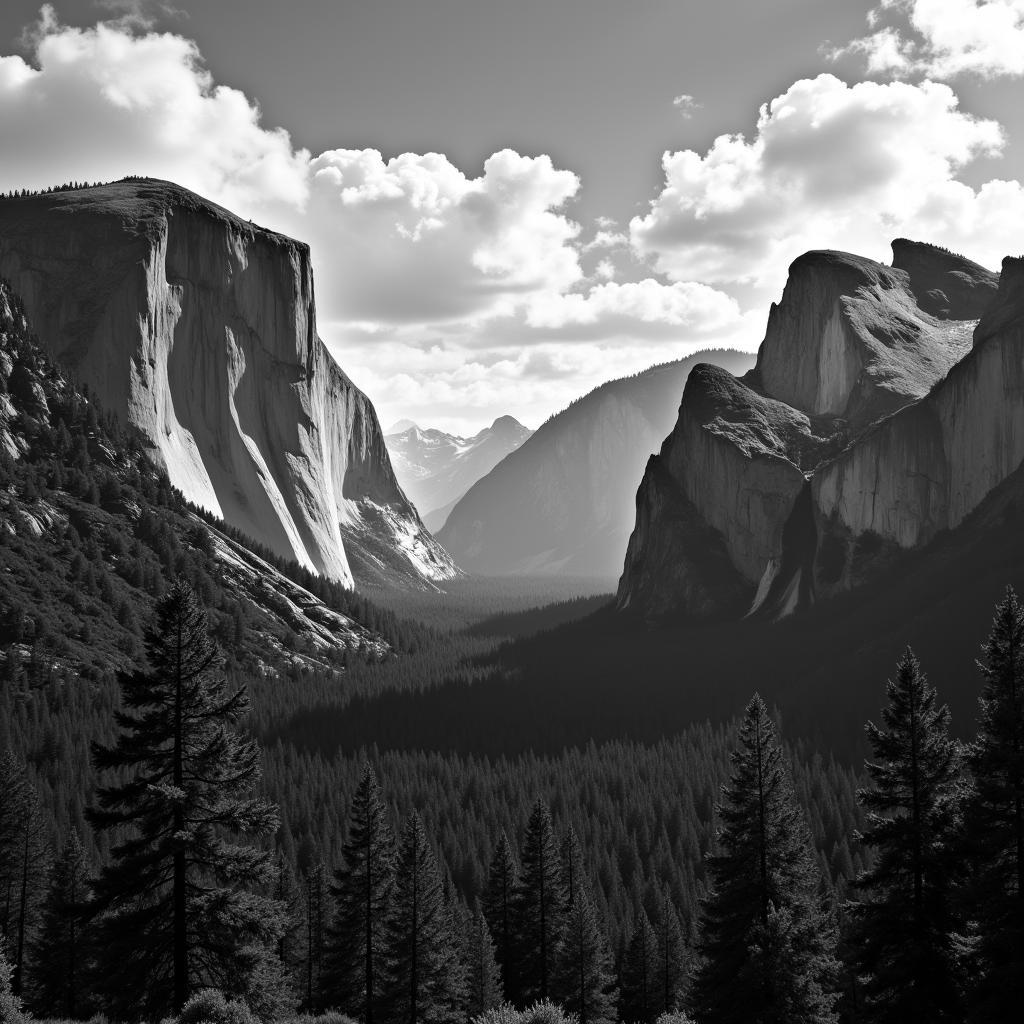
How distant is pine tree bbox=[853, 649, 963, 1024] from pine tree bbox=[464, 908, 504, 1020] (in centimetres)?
2048

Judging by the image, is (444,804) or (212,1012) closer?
(212,1012)

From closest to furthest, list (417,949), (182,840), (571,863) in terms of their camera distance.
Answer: (182,840), (417,949), (571,863)

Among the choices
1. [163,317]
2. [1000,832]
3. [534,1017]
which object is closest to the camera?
[534,1017]

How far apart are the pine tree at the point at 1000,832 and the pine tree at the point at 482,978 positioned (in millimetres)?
24520

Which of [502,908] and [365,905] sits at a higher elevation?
[365,905]

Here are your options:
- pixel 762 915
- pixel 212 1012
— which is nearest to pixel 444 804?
pixel 762 915

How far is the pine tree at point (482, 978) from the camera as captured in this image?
148ft

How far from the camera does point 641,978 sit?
172ft

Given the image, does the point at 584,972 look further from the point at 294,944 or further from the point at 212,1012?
the point at 212,1012

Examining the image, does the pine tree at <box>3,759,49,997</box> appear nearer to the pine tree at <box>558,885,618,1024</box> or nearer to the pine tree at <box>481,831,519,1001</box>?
the pine tree at <box>481,831,519,1001</box>

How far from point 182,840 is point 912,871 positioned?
61.7 feet

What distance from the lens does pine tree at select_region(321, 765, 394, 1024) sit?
40.1m

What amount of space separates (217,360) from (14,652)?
93179 millimetres

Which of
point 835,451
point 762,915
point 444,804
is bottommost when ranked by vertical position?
point 444,804
